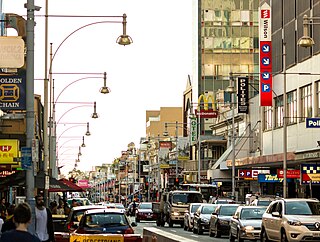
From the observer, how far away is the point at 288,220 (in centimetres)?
2991

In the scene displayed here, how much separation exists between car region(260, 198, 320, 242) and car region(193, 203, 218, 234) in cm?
1434

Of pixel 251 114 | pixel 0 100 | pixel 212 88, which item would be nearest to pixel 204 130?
pixel 212 88

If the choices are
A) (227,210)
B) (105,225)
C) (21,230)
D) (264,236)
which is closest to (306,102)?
(227,210)

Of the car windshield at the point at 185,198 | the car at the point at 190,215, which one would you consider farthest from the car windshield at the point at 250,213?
the car windshield at the point at 185,198

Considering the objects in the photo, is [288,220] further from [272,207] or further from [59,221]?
[59,221]

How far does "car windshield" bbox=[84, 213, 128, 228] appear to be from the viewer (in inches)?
915

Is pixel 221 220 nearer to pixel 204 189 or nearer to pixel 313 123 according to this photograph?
pixel 313 123

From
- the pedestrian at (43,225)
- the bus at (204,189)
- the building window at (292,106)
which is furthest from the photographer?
the bus at (204,189)

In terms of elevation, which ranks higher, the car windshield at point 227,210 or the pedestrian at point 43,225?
the pedestrian at point 43,225

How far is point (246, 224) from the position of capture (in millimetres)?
36438

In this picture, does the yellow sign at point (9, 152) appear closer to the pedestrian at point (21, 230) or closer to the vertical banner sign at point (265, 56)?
the pedestrian at point (21, 230)

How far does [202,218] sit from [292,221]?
17.6m

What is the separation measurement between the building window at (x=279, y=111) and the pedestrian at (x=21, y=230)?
6365cm

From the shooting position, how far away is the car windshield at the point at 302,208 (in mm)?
30733
